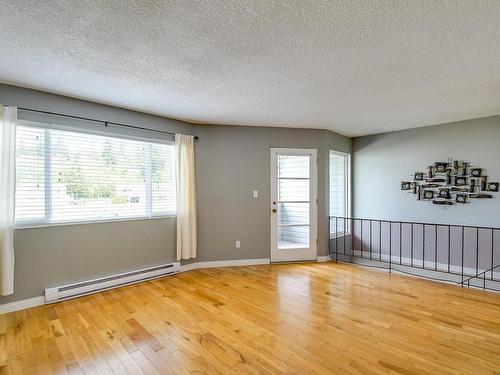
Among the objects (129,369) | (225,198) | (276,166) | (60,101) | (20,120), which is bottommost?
(129,369)

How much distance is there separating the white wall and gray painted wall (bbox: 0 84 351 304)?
0.65 meters

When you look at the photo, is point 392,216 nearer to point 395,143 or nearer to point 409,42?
point 395,143

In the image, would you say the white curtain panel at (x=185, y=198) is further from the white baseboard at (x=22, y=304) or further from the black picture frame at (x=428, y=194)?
the black picture frame at (x=428, y=194)

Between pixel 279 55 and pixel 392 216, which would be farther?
pixel 392 216

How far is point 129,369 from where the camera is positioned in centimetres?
197

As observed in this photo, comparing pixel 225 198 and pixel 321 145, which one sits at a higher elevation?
pixel 321 145

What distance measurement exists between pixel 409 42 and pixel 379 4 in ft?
1.85

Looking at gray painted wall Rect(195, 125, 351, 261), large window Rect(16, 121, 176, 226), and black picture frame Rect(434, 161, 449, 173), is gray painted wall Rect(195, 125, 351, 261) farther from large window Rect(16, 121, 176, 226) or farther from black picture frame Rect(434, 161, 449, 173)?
black picture frame Rect(434, 161, 449, 173)

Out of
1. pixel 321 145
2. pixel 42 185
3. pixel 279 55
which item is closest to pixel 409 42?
pixel 279 55

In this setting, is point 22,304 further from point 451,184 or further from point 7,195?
point 451,184

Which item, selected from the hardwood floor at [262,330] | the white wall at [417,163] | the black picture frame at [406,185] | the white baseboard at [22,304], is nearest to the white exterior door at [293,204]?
the hardwood floor at [262,330]

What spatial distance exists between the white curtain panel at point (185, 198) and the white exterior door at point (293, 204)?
4.54ft

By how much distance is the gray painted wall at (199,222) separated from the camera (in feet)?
10.1

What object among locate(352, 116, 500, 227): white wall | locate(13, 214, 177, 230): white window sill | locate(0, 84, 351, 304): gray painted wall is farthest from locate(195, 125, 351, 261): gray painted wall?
locate(352, 116, 500, 227): white wall
